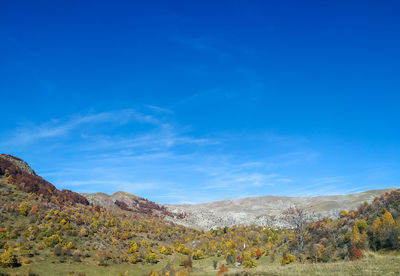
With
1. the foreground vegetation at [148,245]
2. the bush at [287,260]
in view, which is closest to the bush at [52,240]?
the foreground vegetation at [148,245]

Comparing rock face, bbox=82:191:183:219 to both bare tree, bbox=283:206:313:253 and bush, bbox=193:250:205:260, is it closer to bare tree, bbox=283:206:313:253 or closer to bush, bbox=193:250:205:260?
bush, bbox=193:250:205:260

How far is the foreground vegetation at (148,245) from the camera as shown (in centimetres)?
3294

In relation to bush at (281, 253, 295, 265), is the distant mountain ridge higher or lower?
higher

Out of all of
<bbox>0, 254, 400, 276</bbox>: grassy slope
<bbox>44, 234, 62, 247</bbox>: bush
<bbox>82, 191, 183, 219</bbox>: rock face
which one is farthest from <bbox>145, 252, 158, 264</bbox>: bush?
<bbox>82, 191, 183, 219</bbox>: rock face

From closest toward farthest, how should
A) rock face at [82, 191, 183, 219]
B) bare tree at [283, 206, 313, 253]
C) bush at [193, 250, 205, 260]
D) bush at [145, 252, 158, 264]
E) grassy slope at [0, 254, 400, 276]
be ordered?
grassy slope at [0, 254, 400, 276] < bare tree at [283, 206, 313, 253] < bush at [145, 252, 158, 264] < bush at [193, 250, 205, 260] < rock face at [82, 191, 183, 219]

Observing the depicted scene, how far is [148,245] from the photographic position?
6906 centimetres

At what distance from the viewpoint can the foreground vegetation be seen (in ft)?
108

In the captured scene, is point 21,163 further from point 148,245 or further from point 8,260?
point 8,260

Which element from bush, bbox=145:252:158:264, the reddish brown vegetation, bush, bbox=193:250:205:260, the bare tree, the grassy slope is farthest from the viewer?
bush, bbox=193:250:205:260

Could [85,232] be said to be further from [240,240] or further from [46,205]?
[240,240]

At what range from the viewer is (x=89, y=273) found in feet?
134

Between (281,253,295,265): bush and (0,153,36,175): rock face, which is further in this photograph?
(0,153,36,175): rock face

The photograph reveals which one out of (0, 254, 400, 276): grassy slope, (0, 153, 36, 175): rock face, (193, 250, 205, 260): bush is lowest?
(193, 250, 205, 260): bush

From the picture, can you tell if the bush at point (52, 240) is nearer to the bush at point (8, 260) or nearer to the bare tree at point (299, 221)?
the bush at point (8, 260)
